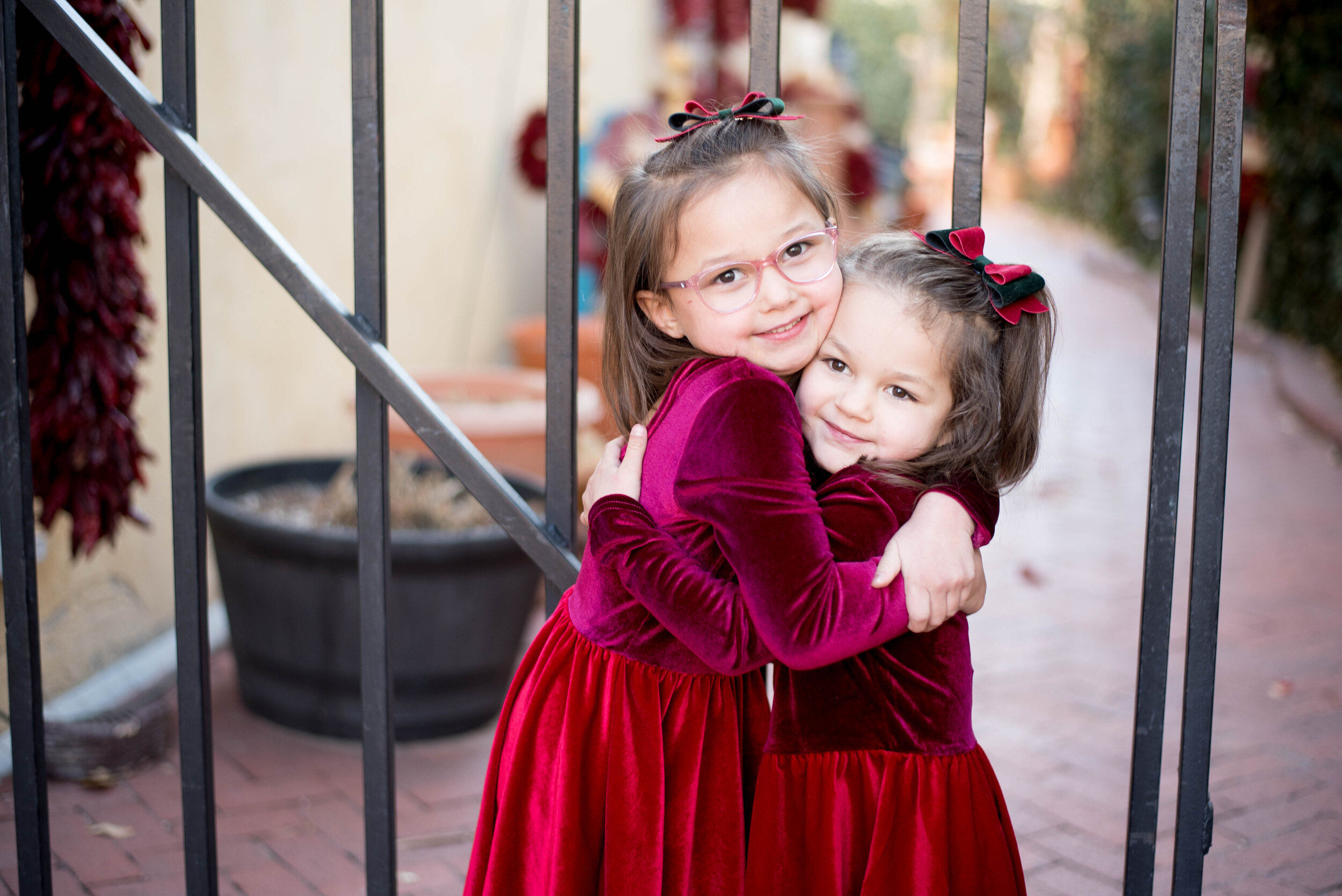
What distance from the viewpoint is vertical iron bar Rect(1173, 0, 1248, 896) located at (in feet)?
4.20

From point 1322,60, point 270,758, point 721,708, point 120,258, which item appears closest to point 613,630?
point 721,708

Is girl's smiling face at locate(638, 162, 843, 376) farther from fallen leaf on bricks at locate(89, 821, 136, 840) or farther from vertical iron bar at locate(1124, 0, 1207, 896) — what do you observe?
fallen leaf on bricks at locate(89, 821, 136, 840)

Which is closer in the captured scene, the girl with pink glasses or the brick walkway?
the girl with pink glasses

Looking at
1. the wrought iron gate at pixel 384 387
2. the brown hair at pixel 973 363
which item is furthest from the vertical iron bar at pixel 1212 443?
the brown hair at pixel 973 363

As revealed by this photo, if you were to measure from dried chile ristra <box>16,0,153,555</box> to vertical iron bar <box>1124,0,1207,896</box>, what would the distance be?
6.09 ft

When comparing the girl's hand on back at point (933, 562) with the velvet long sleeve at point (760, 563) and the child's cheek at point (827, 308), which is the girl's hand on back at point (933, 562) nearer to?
the velvet long sleeve at point (760, 563)

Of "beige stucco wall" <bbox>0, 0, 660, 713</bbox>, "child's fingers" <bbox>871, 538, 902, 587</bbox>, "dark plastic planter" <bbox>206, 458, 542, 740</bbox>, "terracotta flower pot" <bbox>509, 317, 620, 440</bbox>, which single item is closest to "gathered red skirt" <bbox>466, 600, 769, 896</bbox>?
"child's fingers" <bbox>871, 538, 902, 587</bbox>

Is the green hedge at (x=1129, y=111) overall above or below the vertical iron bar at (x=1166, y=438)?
above

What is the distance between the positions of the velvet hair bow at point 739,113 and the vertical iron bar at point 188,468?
2.17 ft

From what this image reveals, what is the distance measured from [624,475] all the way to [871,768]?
447 millimetres

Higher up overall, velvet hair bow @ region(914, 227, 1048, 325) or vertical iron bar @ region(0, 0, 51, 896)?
velvet hair bow @ region(914, 227, 1048, 325)

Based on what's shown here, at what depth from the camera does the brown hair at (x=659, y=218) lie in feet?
4.36

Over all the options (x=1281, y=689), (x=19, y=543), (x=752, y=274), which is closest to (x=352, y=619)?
(x=19, y=543)

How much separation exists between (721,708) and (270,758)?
197 cm
